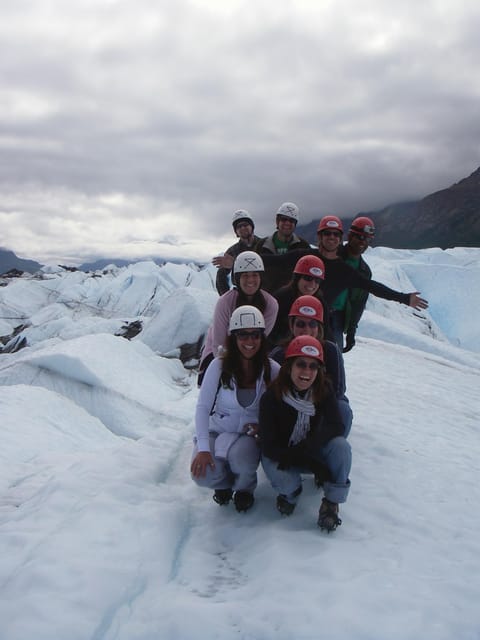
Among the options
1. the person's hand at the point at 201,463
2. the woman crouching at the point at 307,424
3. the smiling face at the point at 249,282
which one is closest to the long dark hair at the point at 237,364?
the woman crouching at the point at 307,424

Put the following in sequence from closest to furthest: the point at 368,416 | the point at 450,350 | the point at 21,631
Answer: the point at 21,631 < the point at 368,416 < the point at 450,350

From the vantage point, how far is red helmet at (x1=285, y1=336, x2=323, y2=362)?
2.88 meters

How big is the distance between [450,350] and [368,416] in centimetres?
1100

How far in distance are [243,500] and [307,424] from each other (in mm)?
852

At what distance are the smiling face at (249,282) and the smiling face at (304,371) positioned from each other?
96 centimetres

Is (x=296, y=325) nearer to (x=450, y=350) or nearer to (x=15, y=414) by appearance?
(x=15, y=414)

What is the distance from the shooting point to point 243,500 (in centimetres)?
334

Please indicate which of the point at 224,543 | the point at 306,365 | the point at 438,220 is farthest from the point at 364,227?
the point at 438,220

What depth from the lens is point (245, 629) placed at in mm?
2158

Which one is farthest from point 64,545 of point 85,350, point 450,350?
point 450,350

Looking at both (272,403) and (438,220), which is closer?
(272,403)

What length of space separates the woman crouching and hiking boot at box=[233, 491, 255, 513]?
0.49 m

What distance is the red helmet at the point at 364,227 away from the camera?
4.55 meters

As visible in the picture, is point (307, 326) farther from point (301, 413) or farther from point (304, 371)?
point (301, 413)
